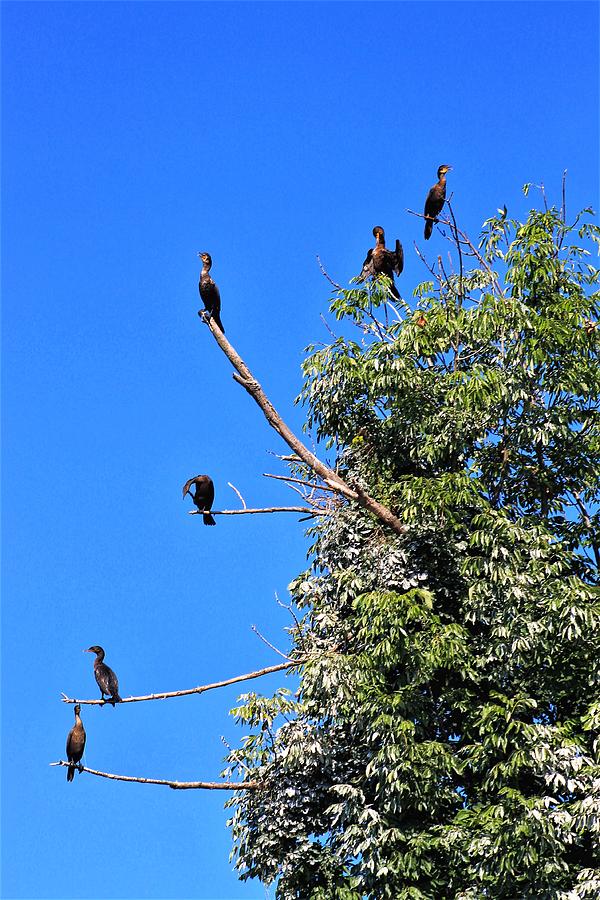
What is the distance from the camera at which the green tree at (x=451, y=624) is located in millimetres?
10148

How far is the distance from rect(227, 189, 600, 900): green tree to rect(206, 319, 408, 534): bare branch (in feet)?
0.71

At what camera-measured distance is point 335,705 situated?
35.6 feet

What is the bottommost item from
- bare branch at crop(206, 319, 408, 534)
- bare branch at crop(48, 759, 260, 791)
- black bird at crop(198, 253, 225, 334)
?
bare branch at crop(48, 759, 260, 791)

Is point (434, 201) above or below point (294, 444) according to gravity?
above

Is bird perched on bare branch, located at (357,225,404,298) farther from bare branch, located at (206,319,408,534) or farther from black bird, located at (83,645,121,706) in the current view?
black bird, located at (83,645,121,706)

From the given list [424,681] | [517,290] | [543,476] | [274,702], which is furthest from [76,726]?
[517,290]

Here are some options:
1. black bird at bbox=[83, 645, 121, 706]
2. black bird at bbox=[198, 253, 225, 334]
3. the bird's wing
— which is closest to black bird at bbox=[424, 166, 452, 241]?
the bird's wing

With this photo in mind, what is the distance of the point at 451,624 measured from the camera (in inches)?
421

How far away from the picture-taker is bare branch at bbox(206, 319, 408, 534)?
1134 cm

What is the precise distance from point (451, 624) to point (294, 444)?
7.56 feet

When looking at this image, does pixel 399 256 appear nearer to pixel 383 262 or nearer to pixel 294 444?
pixel 383 262

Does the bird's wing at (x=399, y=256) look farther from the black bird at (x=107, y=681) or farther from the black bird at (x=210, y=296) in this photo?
the black bird at (x=107, y=681)

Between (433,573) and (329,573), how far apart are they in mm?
1141

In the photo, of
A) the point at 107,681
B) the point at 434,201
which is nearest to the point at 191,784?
the point at 107,681
